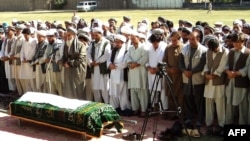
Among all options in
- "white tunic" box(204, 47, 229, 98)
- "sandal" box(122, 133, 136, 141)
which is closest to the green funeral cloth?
"sandal" box(122, 133, 136, 141)

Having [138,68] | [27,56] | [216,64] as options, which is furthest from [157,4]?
[216,64]

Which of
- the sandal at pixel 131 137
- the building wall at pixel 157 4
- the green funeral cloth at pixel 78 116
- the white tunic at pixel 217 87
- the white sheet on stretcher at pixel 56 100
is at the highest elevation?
the building wall at pixel 157 4

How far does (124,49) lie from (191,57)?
5.48 ft

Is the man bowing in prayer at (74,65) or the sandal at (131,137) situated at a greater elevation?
the man bowing in prayer at (74,65)

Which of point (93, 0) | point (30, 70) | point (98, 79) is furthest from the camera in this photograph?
point (93, 0)

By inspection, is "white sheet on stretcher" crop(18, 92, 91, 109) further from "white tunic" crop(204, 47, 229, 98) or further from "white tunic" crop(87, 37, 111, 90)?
"white tunic" crop(204, 47, 229, 98)

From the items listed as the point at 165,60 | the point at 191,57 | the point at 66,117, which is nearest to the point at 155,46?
the point at 165,60

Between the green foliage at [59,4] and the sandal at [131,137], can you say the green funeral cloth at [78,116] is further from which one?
the green foliage at [59,4]

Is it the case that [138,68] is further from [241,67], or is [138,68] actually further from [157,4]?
[157,4]

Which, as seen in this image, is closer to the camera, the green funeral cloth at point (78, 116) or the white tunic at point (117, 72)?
the green funeral cloth at point (78, 116)

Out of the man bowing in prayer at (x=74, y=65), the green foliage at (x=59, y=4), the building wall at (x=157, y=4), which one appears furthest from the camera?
the green foliage at (x=59, y=4)

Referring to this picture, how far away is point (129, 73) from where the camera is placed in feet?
30.0

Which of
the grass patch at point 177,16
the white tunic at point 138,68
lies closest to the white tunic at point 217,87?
the white tunic at point 138,68

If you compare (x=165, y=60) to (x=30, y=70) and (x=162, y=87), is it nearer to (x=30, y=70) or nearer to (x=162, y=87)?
(x=162, y=87)
